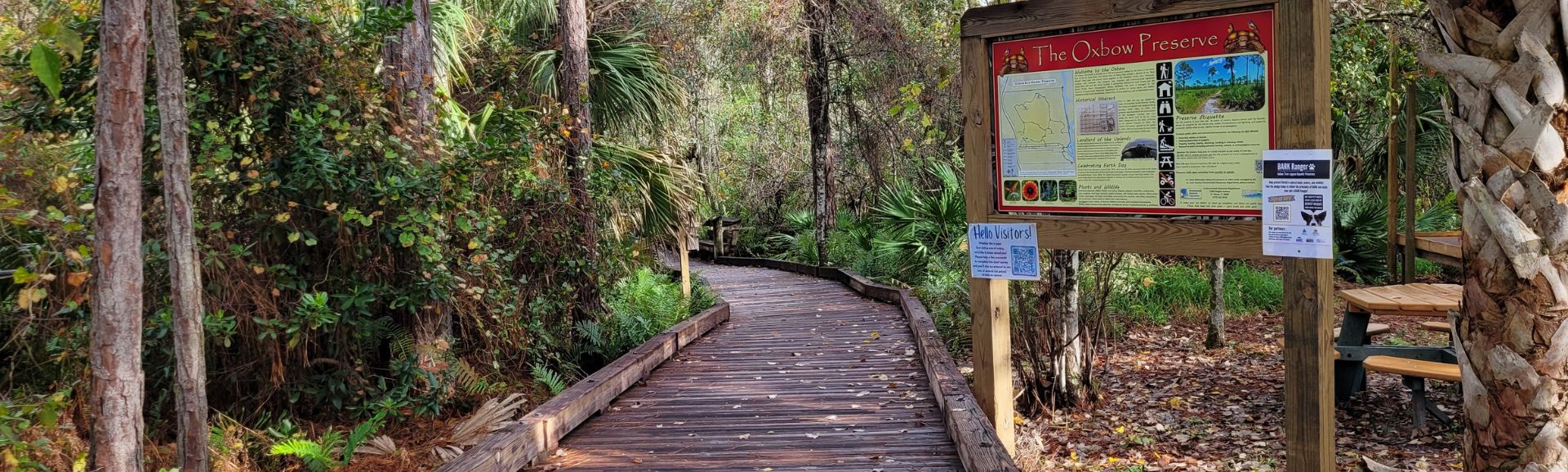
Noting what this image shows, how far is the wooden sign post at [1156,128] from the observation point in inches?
125

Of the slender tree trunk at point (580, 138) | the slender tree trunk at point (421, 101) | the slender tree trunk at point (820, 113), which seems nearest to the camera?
the slender tree trunk at point (421, 101)

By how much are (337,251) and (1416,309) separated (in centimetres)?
636

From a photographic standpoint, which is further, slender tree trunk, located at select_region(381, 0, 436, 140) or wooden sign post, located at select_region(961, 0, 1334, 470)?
slender tree trunk, located at select_region(381, 0, 436, 140)

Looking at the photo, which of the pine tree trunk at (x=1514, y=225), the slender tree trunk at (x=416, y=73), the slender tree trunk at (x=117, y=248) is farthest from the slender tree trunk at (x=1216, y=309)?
the slender tree trunk at (x=117, y=248)

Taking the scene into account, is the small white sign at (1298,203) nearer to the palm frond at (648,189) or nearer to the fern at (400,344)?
the fern at (400,344)

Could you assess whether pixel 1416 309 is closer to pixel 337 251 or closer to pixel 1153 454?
pixel 1153 454

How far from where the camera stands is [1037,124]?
13.7 feet

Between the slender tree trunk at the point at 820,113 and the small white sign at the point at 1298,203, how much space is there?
38.2 feet

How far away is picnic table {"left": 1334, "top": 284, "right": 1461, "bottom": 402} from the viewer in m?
5.96

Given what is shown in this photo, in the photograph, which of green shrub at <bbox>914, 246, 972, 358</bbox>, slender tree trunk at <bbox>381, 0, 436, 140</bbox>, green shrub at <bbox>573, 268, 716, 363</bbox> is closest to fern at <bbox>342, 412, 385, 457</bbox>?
slender tree trunk at <bbox>381, 0, 436, 140</bbox>

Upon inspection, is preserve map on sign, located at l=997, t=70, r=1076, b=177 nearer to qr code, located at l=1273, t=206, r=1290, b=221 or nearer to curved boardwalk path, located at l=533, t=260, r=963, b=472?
→ qr code, located at l=1273, t=206, r=1290, b=221

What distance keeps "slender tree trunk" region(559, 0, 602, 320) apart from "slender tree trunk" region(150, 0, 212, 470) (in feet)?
13.5

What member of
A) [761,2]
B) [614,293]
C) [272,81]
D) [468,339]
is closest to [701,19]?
[761,2]

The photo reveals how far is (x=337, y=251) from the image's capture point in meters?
4.92
